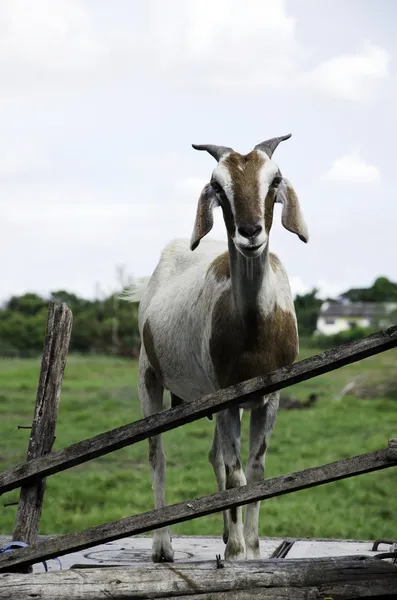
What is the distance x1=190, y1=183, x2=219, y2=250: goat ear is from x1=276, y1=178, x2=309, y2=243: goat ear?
0.42 meters

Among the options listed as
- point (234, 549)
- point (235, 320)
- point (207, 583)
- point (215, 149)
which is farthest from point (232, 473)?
point (215, 149)

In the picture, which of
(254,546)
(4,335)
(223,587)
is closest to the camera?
(223,587)

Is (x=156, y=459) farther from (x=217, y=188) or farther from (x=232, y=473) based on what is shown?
(x=217, y=188)

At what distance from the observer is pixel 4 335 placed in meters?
64.9

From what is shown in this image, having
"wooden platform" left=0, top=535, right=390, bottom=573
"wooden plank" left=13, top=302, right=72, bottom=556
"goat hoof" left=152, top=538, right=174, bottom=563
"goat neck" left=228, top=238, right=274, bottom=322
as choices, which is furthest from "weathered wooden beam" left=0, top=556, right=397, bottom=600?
"wooden platform" left=0, top=535, right=390, bottom=573

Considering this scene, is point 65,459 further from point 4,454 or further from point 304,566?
point 4,454

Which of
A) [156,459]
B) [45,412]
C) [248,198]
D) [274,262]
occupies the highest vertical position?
[274,262]

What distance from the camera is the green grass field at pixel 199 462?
647 inches

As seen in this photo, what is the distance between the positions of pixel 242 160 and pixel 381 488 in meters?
15.9

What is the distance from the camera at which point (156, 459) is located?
26.1 feet

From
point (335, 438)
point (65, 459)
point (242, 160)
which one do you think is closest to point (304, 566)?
point (65, 459)

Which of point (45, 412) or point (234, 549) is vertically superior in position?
point (45, 412)

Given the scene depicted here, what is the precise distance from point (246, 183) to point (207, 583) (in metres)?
2.27

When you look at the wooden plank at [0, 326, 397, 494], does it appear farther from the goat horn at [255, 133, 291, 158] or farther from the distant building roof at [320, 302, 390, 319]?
the distant building roof at [320, 302, 390, 319]
